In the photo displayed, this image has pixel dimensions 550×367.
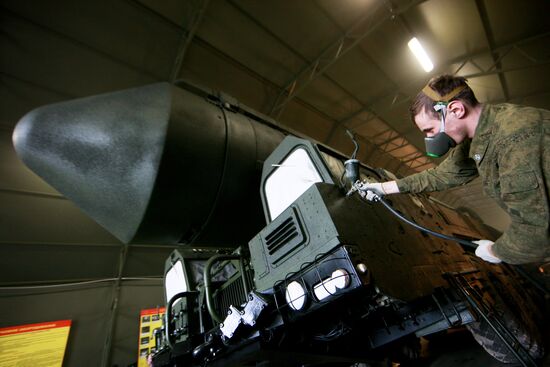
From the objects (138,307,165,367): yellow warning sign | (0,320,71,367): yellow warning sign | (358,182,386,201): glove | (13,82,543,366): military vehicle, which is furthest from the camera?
(138,307,165,367): yellow warning sign

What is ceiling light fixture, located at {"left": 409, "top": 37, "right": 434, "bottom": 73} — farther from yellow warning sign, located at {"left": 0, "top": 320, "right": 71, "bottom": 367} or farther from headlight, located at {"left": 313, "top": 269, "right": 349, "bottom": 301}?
yellow warning sign, located at {"left": 0, "top": 320, "right": 71, "bottom": 367}

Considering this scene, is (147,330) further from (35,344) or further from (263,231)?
(263,231)

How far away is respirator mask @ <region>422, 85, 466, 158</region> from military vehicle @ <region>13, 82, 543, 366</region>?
493 mm

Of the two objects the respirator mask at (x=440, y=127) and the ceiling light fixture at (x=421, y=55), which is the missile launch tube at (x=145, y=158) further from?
the ceiling light fixture at (x=421, y=55)

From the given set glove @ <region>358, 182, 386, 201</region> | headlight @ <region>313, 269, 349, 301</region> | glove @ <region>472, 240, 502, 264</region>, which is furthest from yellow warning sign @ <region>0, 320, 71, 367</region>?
glove @ <region>472, 240, 502, 264</region>

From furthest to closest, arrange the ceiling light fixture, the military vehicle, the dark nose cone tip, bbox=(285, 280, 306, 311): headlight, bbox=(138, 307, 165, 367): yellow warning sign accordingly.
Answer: the ceiling light fixture
bbox=(138, 307, 165, 367): yellow warning sign
the dark nose cone tip
the military vehicle
bbox=(285, 280, 306, 311): headlight

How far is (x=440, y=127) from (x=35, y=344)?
7.60 meters

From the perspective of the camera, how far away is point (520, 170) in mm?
1085

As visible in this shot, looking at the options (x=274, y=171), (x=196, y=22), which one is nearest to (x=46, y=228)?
(x=196, y=22)

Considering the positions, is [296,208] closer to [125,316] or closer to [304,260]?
[304,260]

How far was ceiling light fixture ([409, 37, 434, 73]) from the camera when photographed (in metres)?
6.77

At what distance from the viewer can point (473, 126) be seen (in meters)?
1.45

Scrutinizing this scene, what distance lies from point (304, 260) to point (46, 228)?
644 cm

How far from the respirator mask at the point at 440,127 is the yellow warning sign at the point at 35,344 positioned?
24.0ft
